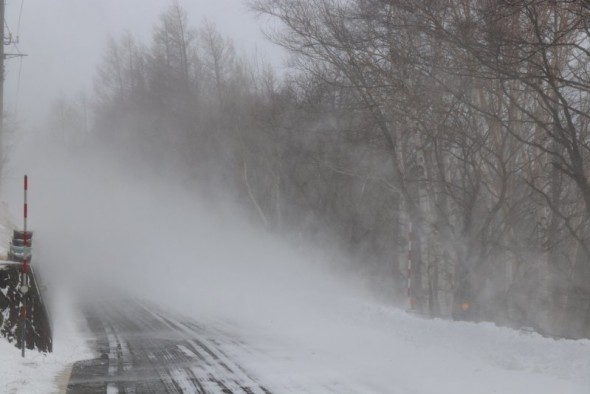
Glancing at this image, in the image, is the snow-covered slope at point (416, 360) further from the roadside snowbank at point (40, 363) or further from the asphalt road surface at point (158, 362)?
the roadside snowbank at point (40, 363)

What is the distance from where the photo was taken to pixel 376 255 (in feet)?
73.6

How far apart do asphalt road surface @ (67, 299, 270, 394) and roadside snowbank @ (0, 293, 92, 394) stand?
0.23 metres

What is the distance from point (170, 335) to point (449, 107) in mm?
6428

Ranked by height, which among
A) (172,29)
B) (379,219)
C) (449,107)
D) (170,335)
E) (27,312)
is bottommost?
(170,335)

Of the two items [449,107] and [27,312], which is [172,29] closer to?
[449,107]

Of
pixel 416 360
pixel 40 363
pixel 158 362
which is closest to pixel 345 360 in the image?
pixel 416 360

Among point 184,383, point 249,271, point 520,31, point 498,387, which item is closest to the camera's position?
point 498,387

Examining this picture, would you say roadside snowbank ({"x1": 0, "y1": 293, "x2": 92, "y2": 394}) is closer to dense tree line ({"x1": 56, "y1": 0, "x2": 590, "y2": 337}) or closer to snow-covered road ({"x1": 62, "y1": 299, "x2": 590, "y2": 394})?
snow-covered road ({"x1": 62, "y1": 299, "x2": 590, "y2": 394})

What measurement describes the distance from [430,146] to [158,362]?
874 cm

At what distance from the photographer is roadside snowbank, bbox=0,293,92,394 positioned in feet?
22.5

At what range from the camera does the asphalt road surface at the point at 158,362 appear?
23.1ft

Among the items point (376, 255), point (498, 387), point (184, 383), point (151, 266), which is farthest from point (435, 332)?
point (151, 266)

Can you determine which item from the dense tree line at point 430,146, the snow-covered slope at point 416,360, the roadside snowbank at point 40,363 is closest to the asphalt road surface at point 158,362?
the roadside snowbank at point 40,363

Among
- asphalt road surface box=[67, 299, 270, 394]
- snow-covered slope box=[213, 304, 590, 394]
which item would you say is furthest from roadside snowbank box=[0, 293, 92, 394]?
snow-covered slope box=[213, 304, 590, 394]
